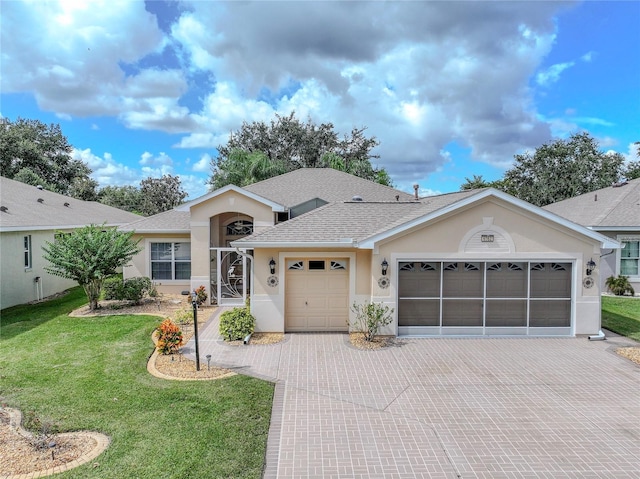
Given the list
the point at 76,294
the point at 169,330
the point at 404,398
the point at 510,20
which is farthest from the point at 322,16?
the point at 76,294

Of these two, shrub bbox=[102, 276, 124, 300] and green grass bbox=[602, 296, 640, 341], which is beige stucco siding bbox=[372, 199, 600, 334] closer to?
green grass bbox=[602, 296, 640, 341]

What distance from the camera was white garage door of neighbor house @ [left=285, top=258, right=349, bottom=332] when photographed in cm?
1287

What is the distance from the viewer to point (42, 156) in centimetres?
4591

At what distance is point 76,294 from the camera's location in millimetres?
19562

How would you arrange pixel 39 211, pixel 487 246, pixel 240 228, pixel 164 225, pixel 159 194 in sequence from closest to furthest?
1. pixel 487 246
2. pixel 240 228
3. pixel 164 225
4. pixel 39 211
5. pixel 159 194

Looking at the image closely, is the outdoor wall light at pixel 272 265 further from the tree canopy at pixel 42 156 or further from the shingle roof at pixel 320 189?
the tree canopy at pixel 42 156

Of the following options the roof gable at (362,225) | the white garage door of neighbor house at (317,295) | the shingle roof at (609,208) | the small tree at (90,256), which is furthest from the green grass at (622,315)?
the small tree at (90,256)

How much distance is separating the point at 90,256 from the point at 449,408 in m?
13.5

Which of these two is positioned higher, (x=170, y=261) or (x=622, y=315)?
(x=170, y=261)

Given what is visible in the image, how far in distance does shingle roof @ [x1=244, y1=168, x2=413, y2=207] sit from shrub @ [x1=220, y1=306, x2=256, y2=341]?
8.43 m

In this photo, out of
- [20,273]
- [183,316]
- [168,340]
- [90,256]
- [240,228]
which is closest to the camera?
[168,340]

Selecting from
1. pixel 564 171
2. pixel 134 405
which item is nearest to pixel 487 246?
pixel 134 405

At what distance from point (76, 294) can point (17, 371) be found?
11256mm

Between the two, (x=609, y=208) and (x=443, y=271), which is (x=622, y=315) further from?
(x=443, y=271)
